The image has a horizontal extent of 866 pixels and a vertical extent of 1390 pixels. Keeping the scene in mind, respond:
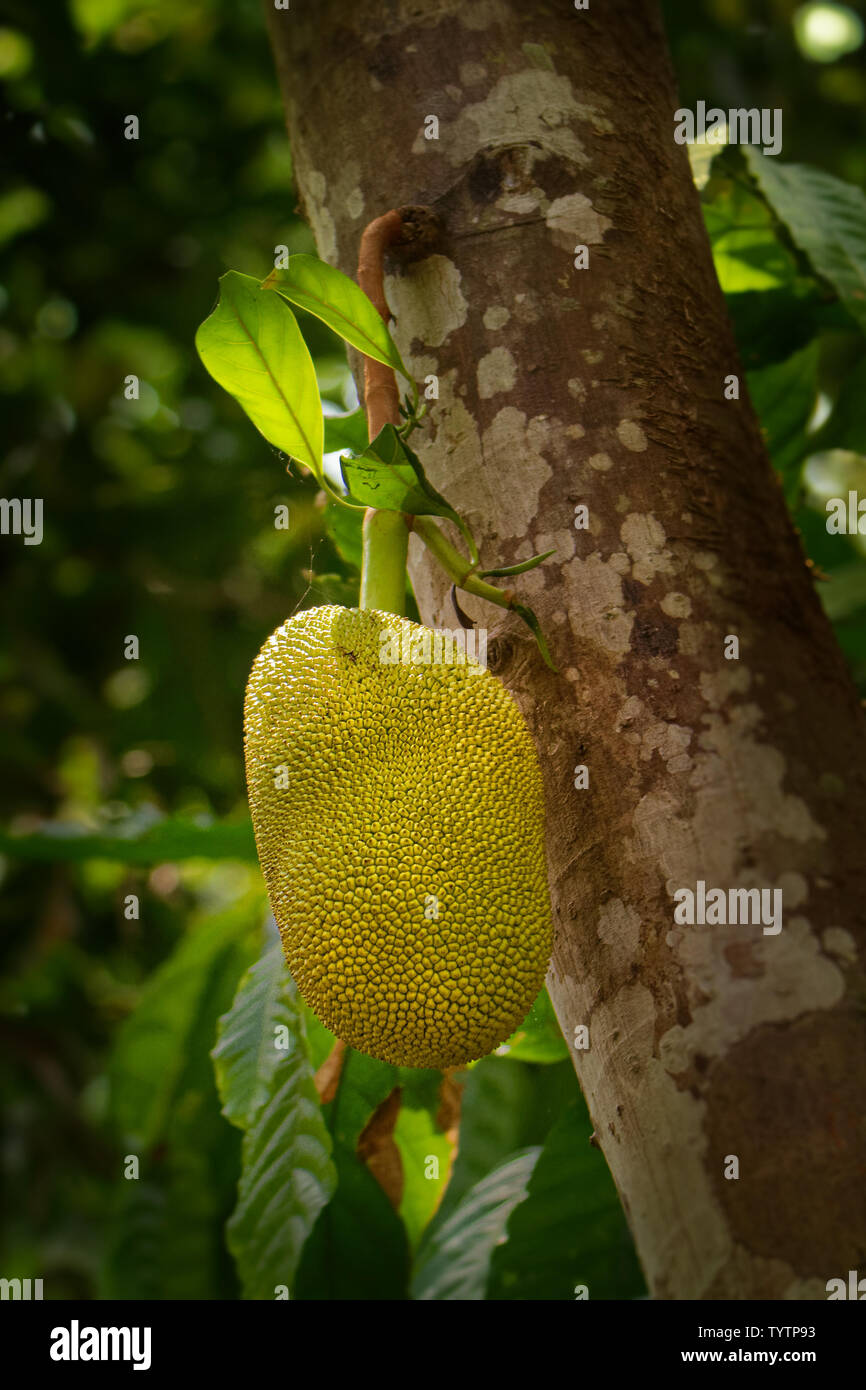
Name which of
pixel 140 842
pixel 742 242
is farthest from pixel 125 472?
pixel 742 242

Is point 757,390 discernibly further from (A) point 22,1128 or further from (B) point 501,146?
(A) point 22,1128

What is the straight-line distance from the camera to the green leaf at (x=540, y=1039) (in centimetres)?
102

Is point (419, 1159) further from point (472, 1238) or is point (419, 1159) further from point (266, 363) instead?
point (266, 363)

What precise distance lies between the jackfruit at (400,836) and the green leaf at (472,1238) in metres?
0.54

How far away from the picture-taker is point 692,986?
2.20 ft

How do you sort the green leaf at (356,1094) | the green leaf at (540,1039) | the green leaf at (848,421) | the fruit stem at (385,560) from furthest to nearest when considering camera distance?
the green leaf at (848,421), the green leaf at (356,1094), the green leaf at (540,1039), the fruit stem at (385,560)

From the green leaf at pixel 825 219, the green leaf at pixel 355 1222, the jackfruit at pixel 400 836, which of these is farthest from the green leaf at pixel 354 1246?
the green leaf at pixel 825 219

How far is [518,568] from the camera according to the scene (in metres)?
0.78

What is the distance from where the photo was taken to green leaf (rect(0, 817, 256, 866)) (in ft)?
4.66

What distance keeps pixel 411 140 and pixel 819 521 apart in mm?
762

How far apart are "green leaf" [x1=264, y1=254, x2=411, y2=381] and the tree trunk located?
0.08 metres

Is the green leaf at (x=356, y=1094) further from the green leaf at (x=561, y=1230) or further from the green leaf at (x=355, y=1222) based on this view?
the green leaf at (x=561, y=1230)

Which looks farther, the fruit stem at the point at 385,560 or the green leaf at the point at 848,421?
the green leaf at the point at 848,421

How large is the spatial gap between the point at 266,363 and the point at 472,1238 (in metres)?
0.93
